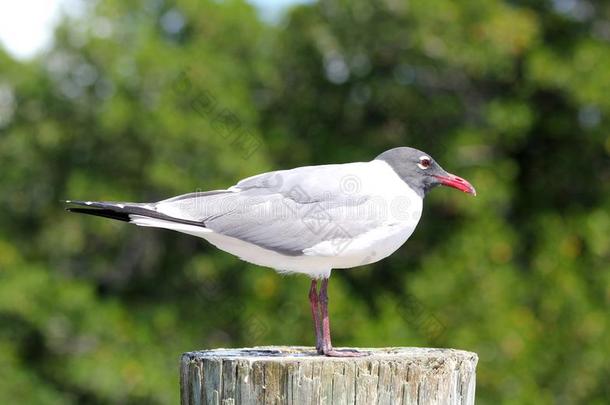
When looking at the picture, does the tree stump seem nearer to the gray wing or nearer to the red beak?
the gray wing

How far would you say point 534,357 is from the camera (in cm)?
862

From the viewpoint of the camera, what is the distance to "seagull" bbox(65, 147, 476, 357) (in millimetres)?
3877

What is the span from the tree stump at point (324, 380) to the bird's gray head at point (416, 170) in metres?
1.11

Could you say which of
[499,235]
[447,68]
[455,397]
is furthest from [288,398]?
[447,68]

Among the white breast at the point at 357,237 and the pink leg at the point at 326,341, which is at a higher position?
the white breast at the point at 357,237

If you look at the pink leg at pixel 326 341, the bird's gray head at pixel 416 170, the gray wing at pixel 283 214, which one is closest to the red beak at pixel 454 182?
the bird's gray head at pixel 416 170

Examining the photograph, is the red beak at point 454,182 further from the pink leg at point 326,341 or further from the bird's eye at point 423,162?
the pink leg at point 326,341

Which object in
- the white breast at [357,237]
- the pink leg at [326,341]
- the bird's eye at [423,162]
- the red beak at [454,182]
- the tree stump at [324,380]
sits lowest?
the tree stump at [324,380]

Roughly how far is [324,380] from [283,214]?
975 mm

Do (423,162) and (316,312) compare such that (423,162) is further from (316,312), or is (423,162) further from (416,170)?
(316,312)

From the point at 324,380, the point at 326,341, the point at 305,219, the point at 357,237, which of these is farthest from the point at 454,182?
the point at 324,380

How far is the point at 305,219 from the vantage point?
393 cm

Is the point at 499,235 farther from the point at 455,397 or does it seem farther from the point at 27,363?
the point at 455,397

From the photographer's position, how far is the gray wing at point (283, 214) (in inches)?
153
